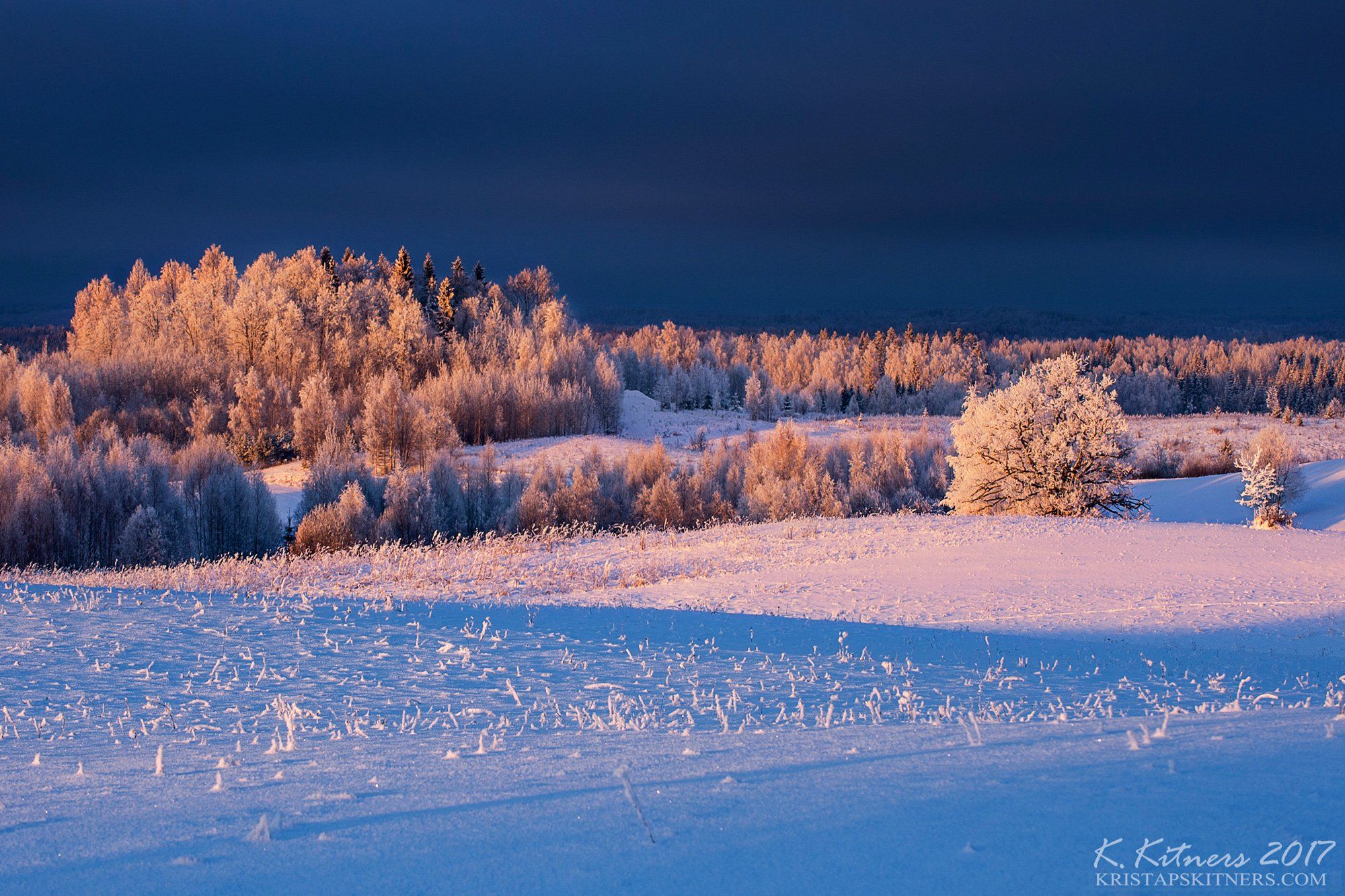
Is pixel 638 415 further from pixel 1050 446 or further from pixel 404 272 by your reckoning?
pixel 1050 446

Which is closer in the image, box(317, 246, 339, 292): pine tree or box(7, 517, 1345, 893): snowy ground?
box(7, 517, 1345, 893): snowy ground

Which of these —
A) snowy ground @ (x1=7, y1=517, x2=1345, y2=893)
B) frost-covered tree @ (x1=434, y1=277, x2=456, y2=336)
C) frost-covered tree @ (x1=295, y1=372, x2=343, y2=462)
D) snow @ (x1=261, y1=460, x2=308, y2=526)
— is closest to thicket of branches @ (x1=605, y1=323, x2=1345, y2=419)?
frost-covered tree @ (x1=434, y1=277, x2=456, y2=336)

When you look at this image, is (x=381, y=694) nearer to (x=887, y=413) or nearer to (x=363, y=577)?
(x=363, y=577)

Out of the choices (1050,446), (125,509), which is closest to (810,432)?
(1050,446)

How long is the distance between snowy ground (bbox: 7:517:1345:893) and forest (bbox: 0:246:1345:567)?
47.2 feet

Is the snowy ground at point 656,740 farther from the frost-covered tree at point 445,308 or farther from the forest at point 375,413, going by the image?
the frost-covered tree at point 445,308

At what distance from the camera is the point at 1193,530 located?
54.9 ft

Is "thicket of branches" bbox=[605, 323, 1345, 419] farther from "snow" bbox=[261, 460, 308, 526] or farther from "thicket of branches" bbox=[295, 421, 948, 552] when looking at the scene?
"snow" bbox=[261, 460, 308, 526]

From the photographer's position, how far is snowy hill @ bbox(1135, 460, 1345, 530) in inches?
1096

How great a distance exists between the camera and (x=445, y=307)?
186 feet

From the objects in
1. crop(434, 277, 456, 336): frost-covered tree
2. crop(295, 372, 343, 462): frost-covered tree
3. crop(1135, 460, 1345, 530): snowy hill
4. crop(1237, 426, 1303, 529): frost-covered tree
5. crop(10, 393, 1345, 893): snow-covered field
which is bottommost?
crop(1135, 460, 1345, 530): snowy hill

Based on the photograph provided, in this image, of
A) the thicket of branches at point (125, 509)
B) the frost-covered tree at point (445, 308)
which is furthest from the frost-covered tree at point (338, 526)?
the frost-covered tree at point (445, 308)

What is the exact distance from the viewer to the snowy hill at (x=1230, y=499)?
27828 millimetres

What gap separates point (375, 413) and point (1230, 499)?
33584 mm
